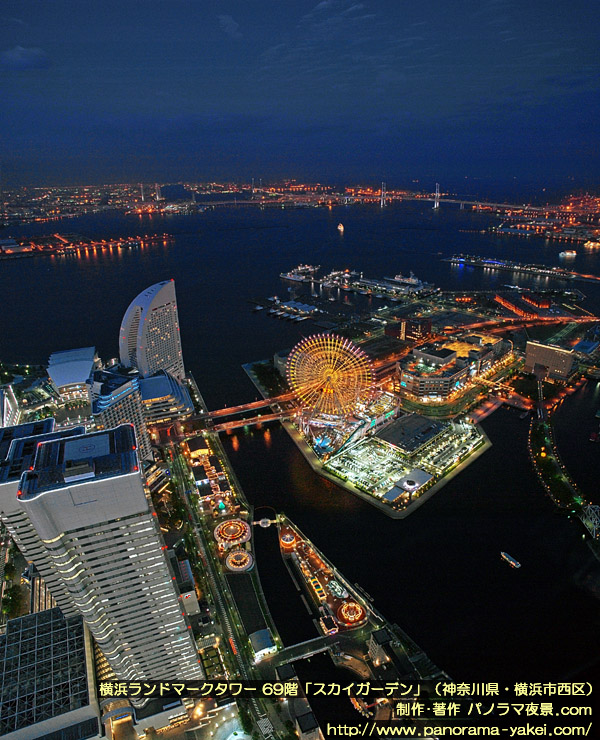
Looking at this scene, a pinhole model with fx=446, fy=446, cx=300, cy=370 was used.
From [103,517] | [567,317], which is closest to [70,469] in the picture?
[103,517]

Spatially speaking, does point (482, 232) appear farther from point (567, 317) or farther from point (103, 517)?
point (103, 517)

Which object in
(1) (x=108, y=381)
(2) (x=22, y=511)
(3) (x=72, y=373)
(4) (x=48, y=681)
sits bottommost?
(4) (x=48, y=681)

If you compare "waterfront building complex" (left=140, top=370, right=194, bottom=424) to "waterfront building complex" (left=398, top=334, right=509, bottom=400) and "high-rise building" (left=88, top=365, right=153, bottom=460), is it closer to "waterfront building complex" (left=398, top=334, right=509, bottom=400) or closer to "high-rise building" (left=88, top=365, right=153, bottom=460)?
"high-rise building" (left=88, top=365, right=153, bottom=460)

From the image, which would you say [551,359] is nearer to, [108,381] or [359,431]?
[359,431]

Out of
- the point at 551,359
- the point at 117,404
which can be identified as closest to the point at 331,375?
the point at 117,404

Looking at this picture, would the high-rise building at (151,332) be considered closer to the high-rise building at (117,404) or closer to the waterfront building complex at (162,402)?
the waterfront building complex at (162,402)

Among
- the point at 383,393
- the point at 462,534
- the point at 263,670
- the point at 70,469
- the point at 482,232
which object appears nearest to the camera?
the point at 70,469

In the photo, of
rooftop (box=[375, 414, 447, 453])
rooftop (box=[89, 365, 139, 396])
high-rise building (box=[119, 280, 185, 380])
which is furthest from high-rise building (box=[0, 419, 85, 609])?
rooftop (box=[375, 414, 447, 453])
